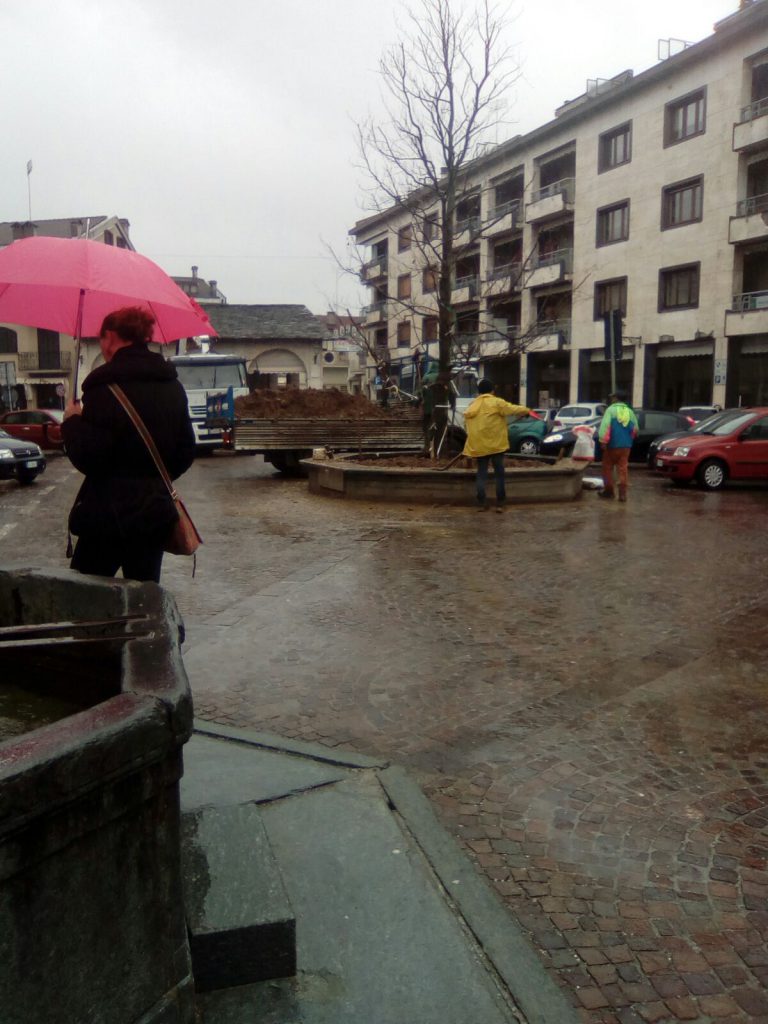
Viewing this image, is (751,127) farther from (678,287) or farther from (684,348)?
(684,348)

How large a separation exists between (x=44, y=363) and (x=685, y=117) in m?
38.0

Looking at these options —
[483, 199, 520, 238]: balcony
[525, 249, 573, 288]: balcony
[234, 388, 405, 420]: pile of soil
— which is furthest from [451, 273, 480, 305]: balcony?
[234, 388, 405, 420]: pile of soil

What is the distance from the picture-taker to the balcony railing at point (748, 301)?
1159 inches

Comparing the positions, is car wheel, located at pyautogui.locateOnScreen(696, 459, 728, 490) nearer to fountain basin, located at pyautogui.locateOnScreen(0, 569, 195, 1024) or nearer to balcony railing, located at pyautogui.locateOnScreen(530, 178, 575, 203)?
fountain basin, located at pyautogui.locateOnScreen(0, 569, 195, 1024)

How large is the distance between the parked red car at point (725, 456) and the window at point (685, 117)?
19.1m

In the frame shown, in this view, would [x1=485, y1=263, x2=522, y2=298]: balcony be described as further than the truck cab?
No

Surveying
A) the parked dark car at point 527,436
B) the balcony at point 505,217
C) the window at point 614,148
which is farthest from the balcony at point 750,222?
the balcony at point 505,217

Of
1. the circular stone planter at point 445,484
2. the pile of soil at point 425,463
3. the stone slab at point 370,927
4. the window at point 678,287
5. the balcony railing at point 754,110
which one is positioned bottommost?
the stone slab at point 370,927

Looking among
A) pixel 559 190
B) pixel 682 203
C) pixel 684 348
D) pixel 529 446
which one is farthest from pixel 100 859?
pixel 559 190

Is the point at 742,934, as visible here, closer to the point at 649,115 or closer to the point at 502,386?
the point at 649,115

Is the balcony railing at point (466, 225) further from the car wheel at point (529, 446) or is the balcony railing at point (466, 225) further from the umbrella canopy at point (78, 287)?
the umbrella canopy at point (78, 287)

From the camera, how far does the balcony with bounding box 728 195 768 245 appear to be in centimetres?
2864

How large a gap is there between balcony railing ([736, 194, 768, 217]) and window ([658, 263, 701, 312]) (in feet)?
7.84

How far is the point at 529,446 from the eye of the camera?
2430 centimetres
